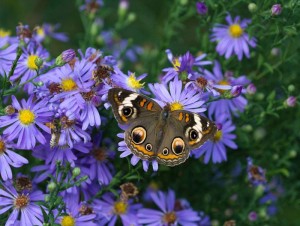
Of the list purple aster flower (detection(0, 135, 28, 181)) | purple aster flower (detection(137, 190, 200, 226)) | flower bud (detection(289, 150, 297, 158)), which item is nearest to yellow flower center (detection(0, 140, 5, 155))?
purple aster flower (detection(0, 135, 28, 181))

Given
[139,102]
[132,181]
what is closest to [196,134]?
[139,102]

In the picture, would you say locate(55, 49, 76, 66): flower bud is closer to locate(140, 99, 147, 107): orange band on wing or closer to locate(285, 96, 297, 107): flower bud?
locate(140, 99, 147, 107): orange band on wing

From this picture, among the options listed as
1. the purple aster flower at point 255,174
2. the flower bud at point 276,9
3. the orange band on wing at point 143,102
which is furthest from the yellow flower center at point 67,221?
the flower bud at point 276,9

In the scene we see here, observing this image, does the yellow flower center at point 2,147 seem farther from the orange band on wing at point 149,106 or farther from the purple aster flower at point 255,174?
the purple aster flower at point 255,174

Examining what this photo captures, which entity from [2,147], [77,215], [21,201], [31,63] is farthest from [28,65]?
[77,215]

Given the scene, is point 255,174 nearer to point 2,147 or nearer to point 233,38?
point 233,38

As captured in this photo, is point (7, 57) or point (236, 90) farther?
point (7, 57)
